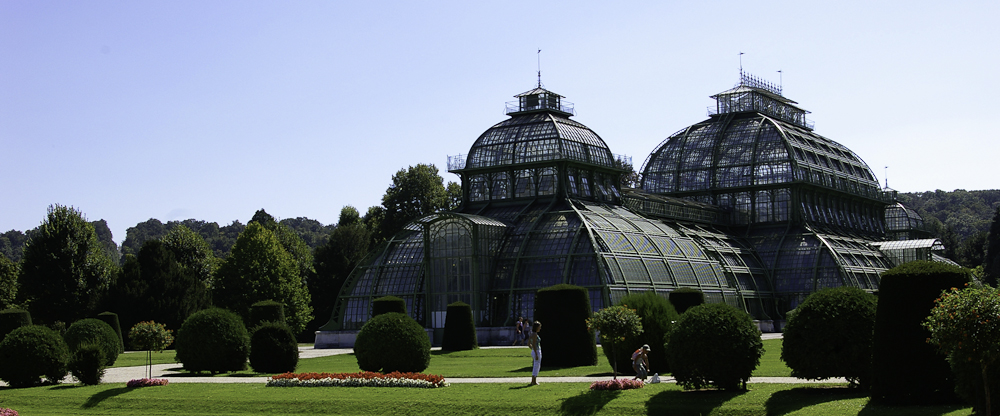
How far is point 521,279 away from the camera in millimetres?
61562

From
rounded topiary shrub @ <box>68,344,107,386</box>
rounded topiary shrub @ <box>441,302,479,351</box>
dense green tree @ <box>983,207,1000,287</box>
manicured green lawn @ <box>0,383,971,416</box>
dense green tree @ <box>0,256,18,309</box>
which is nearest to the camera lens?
manicured green lawn @ <box>0,383,971,416</box>

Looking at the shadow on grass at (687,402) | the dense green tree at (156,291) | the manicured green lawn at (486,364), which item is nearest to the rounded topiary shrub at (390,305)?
the manicured green lawn at (486,364)

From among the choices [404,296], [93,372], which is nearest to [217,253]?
[404,296]

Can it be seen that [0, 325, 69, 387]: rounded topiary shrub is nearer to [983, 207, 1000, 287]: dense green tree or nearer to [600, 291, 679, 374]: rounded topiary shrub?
[600, 291, 679, 374]: rounded topiary shrub

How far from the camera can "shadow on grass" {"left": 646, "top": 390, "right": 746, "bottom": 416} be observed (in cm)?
2564

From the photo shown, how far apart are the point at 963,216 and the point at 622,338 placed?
184571 millimetres

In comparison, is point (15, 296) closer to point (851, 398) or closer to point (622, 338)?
point (622, 338)

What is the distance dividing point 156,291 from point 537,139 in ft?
106

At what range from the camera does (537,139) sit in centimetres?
7000

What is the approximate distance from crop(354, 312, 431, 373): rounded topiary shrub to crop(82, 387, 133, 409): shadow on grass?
28.3 ft

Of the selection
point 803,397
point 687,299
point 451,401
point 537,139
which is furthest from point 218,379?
point 537,139

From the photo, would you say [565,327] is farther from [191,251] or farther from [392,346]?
[191,251]

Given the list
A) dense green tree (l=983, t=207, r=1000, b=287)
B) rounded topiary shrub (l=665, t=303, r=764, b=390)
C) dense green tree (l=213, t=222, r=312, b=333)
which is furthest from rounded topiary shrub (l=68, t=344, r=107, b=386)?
dense green tree (l=983, t=207, r=1000, b=287)

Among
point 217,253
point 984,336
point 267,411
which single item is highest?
point 217,253
